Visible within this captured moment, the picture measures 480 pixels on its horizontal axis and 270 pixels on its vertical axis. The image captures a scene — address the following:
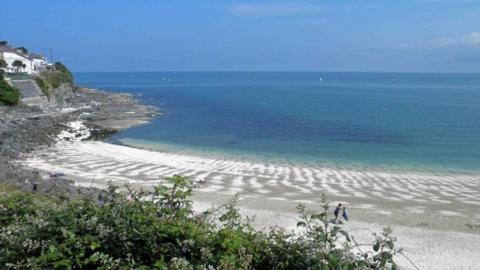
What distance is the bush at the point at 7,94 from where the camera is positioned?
58656mm

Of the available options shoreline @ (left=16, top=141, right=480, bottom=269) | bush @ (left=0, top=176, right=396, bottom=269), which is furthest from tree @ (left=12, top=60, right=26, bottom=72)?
bush @ (left=0, top=176, right=396, bottom=269)

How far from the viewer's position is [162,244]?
474 cm

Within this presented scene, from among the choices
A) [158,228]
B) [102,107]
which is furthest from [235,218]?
[102,107]

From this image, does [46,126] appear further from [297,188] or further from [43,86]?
[297,188]

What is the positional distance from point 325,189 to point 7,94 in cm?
4594

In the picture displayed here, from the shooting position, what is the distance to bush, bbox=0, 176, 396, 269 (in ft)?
14.4

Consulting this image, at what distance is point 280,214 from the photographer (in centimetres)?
2042

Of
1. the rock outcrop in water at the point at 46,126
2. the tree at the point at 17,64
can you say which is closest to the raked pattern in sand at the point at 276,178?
the rock outcrop in water at the point at 46,126

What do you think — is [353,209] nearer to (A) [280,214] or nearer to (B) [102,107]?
(A) [280,214]

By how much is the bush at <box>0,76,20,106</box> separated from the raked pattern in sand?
2450cm

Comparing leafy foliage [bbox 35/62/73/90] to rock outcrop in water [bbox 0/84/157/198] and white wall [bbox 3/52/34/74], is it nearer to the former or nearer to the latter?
rock outcrop in water [bbox 0/84/157/198]

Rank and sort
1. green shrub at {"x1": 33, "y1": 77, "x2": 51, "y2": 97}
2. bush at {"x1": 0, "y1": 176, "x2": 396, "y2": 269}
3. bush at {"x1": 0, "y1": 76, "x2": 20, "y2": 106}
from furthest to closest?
green shrub at {"x1": 33, "y1": 77, "x2": 51, "y2": 97} → bush at {"x1": 0, "y1": 76, "x2": 20, "y2": 106} → bush at {"x1": 0, "y1": 176, "x2": 396, "y2": 269}

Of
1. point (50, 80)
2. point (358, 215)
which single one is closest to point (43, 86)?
point (50, 80)

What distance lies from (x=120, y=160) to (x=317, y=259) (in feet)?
105
